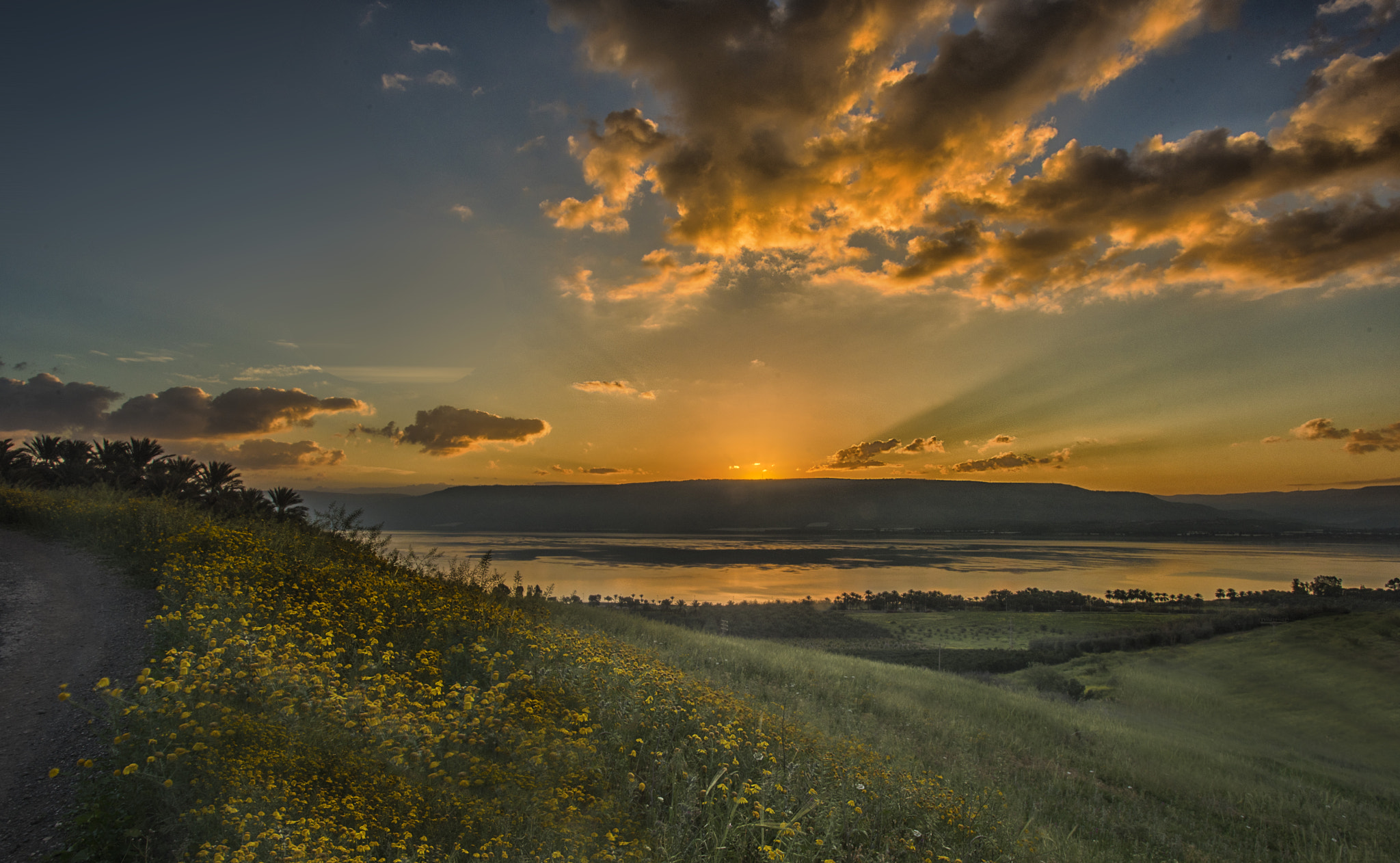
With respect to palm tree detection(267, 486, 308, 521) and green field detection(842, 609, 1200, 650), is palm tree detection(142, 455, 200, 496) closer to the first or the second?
palm tree detection(267, 486, 308, 521)

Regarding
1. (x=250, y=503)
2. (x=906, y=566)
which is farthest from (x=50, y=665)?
(x=906, y=566)

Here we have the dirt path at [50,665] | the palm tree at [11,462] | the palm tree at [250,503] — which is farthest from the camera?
the palm tree at [11,462]

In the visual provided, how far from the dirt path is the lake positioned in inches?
1052

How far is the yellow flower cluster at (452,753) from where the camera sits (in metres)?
3.86

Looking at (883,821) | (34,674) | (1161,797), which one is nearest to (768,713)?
(883,821)

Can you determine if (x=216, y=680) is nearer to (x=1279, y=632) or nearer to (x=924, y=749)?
(x=924, y=749)

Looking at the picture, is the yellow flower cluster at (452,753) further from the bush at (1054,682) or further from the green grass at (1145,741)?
the bush at (1054,682)

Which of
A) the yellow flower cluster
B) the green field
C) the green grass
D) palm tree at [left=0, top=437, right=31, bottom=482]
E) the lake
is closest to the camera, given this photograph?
the yellow flower cluster

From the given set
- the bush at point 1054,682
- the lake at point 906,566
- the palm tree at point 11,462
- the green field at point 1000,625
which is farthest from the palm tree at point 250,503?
the green field at point 1000,625

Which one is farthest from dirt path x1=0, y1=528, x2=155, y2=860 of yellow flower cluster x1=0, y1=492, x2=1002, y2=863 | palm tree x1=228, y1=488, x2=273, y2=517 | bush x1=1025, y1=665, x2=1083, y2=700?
bush x1=1025, y1=665, x2=1083, y2=700

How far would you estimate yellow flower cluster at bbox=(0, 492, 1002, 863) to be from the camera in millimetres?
3855

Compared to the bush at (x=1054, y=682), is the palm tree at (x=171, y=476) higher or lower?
higher

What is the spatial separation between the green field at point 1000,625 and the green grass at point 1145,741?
16565 mm

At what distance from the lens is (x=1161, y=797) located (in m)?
10.5
